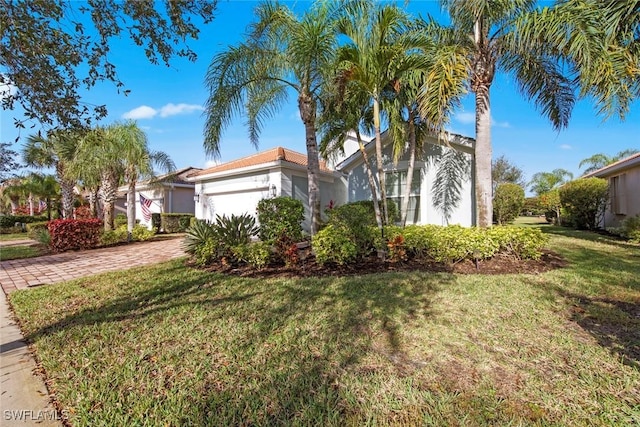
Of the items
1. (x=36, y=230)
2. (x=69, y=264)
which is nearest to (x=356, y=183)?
(x=69, y=264)

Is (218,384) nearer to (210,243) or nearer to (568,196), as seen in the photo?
(210,243)

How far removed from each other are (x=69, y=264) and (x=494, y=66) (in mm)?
14439

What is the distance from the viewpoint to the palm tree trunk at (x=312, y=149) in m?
8.49

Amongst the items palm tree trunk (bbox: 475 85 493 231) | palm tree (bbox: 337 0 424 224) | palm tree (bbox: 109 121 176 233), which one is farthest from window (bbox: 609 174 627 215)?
palm tree (bbox: 109 121 176 233)

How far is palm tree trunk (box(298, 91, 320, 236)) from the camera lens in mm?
8492

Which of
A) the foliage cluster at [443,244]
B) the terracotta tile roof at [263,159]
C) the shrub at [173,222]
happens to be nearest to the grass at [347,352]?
the foliage cluster at [443,244]

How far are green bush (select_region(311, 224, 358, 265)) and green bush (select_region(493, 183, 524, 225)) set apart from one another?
16085mm

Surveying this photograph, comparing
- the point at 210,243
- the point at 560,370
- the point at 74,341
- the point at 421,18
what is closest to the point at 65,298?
the point at 74,341

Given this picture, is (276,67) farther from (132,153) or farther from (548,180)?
(548,180)

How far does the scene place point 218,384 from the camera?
9.10 ft

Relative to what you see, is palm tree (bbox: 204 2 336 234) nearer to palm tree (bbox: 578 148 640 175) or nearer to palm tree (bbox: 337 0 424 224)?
palm tree (bbox: 337 0 424 224)

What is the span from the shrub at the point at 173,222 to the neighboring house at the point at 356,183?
12.5ft

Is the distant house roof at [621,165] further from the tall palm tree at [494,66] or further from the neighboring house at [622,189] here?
the tall palm tree at [494,66]

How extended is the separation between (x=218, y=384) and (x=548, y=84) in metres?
12.7
